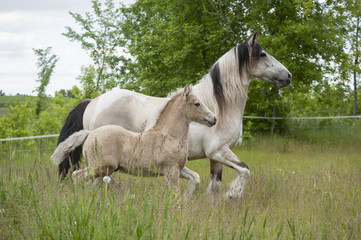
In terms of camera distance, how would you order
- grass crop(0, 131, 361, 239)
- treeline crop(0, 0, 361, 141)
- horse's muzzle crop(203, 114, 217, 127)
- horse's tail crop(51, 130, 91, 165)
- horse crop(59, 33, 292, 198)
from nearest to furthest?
grass crop(0, 131, 361, 239), horse's tail crop(51, 130, 91, 165), horse's muzzle crop(203, 114, 217, 127), horse crop(59, 33, 292, 198), treeline crop(0, 0, 361, 141)

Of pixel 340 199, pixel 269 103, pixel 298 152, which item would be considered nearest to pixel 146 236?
pixel 340 199

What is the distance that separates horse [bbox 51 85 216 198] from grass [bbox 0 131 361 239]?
0.21 m

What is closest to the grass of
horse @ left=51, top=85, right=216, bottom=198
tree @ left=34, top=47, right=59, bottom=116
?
horse @ left=51, top=85, right=216, bottom=198

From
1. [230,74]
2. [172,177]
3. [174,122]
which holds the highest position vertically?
[230,74]

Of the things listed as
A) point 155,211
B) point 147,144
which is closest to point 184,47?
point 147,144

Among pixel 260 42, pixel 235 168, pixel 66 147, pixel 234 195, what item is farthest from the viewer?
pixel 260 42

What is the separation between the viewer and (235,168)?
565 centimetres

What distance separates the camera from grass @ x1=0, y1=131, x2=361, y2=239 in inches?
108

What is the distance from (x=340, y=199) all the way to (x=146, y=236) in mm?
3118

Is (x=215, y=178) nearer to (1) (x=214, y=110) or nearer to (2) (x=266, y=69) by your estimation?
(1) (x=214, y=110)

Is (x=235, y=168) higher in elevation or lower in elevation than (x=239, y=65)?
lower

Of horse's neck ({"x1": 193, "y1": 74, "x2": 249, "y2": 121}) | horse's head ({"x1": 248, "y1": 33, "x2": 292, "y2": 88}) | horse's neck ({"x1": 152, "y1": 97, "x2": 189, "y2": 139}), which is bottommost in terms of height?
horse's neck ({"x1": 152, "y1": 97, "x2": 189, "y2": 139})

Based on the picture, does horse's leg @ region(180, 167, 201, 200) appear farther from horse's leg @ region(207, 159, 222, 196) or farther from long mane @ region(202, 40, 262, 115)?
long mane @ region(202, 40, 262, 115)

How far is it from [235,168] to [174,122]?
4.51 ft
